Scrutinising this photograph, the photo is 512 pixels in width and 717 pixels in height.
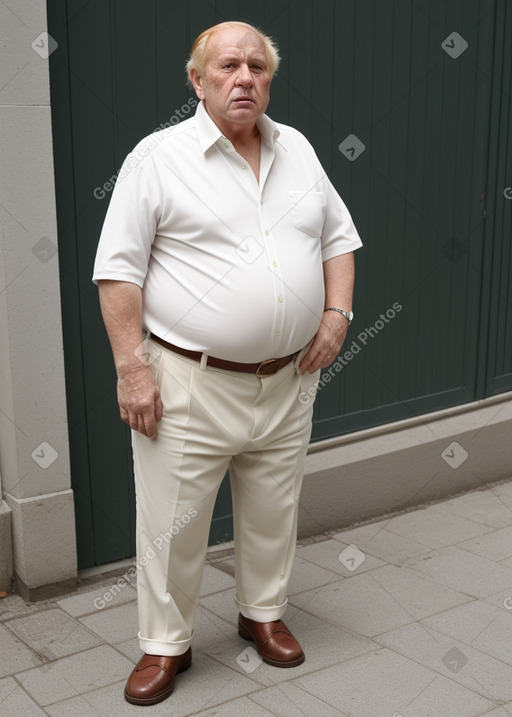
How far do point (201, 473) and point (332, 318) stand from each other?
69cm

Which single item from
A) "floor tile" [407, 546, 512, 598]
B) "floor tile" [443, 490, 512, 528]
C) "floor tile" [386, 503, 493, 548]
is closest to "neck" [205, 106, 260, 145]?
"floor tile" [407, 546, 512, 598]

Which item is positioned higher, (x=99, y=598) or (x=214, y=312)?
(x=214, y=312)

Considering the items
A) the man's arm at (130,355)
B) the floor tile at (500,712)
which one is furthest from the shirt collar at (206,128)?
the floor tile at (500,712)

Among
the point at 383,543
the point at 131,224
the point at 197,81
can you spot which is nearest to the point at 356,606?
the point at 383,543

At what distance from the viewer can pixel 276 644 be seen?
10.8 ft

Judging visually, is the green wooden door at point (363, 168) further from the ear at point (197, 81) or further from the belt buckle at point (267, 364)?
the belt buckle at point (267, 364)

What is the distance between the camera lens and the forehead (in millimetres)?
2801

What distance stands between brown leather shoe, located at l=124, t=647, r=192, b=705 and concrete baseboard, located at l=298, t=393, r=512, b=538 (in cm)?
152

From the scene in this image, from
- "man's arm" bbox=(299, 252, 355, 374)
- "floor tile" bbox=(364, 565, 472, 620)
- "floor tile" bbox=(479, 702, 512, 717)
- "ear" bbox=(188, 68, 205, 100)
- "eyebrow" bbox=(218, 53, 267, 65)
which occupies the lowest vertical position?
"floor tile" bbox=(364, 565, 472, 620)

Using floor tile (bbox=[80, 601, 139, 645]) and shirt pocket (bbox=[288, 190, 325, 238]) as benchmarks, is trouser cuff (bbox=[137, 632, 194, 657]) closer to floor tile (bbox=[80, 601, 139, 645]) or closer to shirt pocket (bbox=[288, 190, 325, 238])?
floor tile (bbox=[80, 601, 139, 645])

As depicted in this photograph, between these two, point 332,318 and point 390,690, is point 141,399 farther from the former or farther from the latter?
point 390,690

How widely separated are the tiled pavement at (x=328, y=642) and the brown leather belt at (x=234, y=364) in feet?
3.57

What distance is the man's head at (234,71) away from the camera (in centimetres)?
280

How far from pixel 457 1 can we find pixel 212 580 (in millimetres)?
3158
